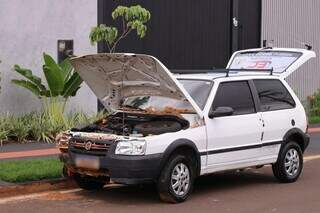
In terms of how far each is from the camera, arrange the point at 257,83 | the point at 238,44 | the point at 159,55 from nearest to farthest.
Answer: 1. the point at 257,83
2. the point at 159,55
3. the point at 238,44

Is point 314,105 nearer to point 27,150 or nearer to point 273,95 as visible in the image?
point 27,150

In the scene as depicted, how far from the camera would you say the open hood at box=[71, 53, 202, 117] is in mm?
8992

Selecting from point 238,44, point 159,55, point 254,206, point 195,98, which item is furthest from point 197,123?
point 238,44

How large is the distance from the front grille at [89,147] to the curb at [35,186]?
103 centimetres

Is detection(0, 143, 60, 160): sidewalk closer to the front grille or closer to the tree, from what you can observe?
the tree

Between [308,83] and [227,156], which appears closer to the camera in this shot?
[227,156]

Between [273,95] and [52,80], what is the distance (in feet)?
19.6

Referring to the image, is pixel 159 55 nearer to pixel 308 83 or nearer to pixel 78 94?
pixel 78 94

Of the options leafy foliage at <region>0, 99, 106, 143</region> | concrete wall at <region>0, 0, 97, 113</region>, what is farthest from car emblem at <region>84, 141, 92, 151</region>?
concrete wall at <region>0, 0, 97, 113</region>

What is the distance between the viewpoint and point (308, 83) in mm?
23500

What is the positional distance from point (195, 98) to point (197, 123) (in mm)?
498

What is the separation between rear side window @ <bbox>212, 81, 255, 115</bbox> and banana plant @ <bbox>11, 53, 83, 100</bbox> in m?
5.42

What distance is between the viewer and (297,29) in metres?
23.0

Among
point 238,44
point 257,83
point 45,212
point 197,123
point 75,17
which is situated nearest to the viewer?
point 45,212
